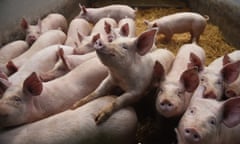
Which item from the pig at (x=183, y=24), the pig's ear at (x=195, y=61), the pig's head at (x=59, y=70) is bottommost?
the pig at (x=183, y=24)

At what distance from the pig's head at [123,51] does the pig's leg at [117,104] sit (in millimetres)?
166

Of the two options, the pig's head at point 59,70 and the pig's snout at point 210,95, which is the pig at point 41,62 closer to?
the pig's head at point 59,70

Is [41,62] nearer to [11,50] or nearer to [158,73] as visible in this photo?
[11,50]

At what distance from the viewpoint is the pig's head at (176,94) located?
2.05 metres

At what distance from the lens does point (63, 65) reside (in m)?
2.65

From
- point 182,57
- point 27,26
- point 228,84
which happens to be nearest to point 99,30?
point 27,26

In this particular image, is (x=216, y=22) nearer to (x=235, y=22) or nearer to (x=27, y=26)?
(x=235, y=22)

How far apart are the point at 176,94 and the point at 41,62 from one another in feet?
3.66

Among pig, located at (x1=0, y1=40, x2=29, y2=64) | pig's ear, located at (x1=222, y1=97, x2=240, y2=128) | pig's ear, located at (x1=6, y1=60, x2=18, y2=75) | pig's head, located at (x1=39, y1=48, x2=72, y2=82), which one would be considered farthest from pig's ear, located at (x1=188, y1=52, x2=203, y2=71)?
pig, located at (x1=0, y1=40, x2=29, y2=64)

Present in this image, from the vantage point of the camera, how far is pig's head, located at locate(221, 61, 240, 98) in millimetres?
2219

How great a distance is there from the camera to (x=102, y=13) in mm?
4148

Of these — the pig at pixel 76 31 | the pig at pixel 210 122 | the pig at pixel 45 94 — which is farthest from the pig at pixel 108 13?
the pig at pixel 210 122

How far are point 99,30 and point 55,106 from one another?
1.38m

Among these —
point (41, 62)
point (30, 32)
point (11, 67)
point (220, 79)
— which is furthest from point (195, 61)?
point (30, 32)
